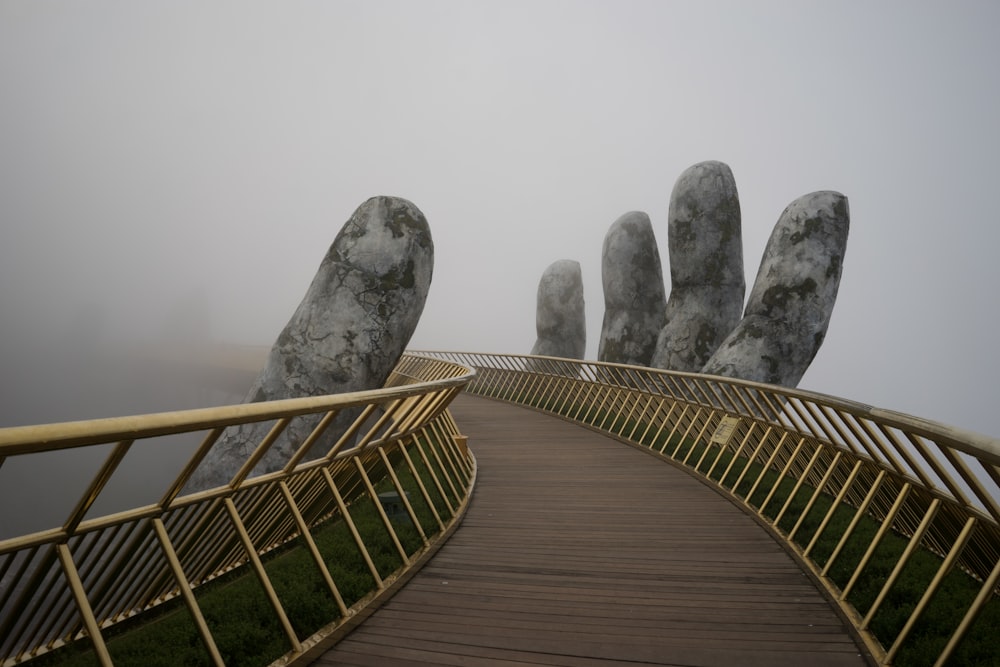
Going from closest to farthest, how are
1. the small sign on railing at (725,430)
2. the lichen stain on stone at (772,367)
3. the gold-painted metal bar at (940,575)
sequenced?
the gold-painted metal bar at (940,575), the small sign on railing at (725,430), the lichen stain on stone at (772,367)

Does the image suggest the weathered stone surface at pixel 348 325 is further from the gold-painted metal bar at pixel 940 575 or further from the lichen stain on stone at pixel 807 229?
the gold-painted metal bar at pixel 940 575

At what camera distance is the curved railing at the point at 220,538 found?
212cm

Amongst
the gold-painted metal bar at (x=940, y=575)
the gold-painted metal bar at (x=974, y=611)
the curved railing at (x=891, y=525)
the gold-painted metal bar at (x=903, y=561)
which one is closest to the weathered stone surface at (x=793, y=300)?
the curved railing at (x=891, y=525)

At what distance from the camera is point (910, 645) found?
11.8 ft

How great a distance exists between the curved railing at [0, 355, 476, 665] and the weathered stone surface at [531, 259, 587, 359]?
1431 cm

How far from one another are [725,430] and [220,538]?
18.0 ft

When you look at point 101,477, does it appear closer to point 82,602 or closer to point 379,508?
point 82,602

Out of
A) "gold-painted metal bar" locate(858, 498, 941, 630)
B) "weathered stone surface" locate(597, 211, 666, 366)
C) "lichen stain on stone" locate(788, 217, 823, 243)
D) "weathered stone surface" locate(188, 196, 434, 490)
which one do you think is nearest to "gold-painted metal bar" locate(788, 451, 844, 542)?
"gold-painted metal bar" locate(858, 498, 941, 630)

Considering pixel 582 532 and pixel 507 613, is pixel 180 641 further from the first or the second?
pixel 582 532

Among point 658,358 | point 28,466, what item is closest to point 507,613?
point 658,358

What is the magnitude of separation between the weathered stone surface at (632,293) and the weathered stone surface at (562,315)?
2.51 m

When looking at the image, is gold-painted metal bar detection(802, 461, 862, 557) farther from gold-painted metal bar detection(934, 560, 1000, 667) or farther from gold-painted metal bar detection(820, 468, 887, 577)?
gold-painted metal bar detection(934, 560, 1000, 667)

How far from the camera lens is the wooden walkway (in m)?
3.25

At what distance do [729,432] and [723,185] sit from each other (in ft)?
32.4
